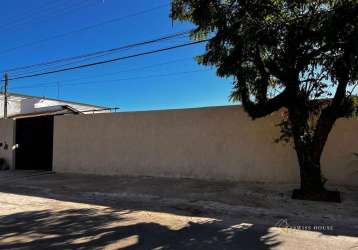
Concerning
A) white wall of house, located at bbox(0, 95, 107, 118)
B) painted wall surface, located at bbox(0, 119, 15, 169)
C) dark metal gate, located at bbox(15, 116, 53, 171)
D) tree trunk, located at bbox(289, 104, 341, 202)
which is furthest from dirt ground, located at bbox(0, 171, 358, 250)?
white wall of house, located at bbox(0, 95, 107, 118)

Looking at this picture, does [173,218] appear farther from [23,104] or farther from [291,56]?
[23,104]

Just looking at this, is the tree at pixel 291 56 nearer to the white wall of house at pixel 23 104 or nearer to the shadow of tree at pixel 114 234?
the shadow of tree at pixel 114 234

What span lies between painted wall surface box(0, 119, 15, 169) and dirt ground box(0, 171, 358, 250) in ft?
26.0

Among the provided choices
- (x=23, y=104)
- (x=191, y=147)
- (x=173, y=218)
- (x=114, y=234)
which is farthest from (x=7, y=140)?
(x=114, y=234)

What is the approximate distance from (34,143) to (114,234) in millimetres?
14328

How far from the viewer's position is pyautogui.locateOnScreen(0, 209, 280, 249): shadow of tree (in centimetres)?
596

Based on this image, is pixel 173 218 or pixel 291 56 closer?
pixel 173 218

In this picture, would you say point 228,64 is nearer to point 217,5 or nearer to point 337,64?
point 217,5

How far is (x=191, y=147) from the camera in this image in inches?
561

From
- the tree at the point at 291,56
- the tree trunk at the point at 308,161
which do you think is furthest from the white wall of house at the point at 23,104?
the tree trunk at the point at 308,161

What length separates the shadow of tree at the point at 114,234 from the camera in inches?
235

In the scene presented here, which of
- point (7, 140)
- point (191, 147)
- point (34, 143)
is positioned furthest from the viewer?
point (7, 140)

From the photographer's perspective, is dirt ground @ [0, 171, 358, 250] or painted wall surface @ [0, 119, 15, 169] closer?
dirt ground @ [0, 171, 358, 250]

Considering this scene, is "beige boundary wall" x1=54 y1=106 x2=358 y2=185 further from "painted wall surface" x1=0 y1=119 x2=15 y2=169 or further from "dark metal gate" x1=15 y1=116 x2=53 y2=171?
"painted wall surface" x1=0 y1=119 x2=15 y2=169
